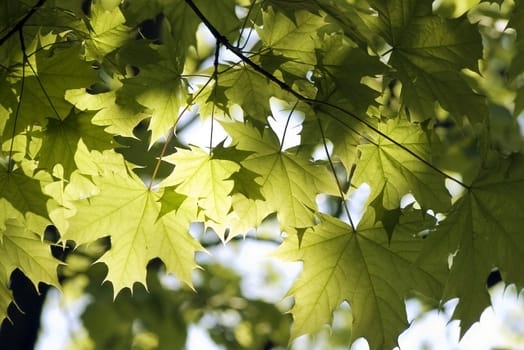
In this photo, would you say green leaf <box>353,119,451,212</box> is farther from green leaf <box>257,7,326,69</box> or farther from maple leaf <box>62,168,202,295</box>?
A: maple leaf <box>62,168,202,295</box>

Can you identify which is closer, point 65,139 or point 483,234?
point 65,139

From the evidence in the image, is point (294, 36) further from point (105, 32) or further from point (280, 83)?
point (105, 32)

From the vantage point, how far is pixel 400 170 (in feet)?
6.70

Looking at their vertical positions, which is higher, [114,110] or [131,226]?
[114,110]

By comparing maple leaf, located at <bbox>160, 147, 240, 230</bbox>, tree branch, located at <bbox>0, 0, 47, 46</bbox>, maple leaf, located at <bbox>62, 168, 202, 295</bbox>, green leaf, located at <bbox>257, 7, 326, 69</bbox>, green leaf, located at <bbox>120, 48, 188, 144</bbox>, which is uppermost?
green leaf, located at <bbox>257, 7, 326, 69</bbox>

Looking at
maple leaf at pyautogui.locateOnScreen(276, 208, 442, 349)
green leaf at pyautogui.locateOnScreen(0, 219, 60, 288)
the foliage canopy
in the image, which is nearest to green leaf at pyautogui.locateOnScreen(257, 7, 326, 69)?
the foliage canopy

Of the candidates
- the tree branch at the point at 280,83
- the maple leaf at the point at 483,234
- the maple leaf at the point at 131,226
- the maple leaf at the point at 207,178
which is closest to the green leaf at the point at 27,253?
the maple leaf at the point at 131,226

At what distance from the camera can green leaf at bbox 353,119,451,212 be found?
2018 millimetres

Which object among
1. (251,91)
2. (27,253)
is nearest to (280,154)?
(251,91)

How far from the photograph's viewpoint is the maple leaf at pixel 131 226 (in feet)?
7.08

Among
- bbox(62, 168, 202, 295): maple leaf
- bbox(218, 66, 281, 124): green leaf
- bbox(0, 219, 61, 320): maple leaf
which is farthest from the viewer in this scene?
bbox(0, 219, 61, 320): maple leaf

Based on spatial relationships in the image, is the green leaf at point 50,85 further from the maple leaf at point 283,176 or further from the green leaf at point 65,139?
the maple leaf at point 283,176

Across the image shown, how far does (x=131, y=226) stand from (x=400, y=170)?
758 mm

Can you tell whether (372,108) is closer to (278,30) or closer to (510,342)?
(278,30)
